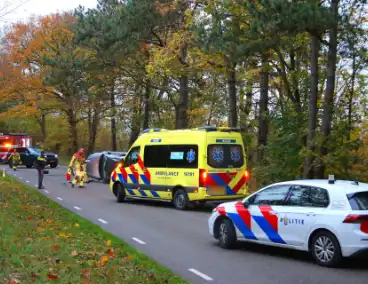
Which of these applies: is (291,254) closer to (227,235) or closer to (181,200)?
(227,235)

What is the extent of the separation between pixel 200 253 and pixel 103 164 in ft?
57.8

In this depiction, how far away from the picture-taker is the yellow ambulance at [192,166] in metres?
15.9

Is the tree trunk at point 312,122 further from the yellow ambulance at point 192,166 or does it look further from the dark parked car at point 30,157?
the dark parked car at point 30,157

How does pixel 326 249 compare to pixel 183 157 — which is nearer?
pixel 326 249

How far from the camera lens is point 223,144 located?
16.3m

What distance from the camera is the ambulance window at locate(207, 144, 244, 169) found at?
52.5 feet

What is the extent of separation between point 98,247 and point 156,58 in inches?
628

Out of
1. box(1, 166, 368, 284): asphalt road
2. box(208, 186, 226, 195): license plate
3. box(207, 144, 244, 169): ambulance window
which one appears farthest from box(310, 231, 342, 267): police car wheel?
box(207, 144, 244, 169): ambulance window

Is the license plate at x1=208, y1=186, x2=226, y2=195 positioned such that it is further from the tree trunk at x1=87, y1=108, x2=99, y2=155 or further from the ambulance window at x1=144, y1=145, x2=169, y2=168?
the tree trunk at x1=87, y1=108, x2=99, y2=155

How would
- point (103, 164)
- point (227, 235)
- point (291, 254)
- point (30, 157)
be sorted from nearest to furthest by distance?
1. point (291, 254)
2. point (227, 235)
3. point (103, 164)
4. point (30, 157)

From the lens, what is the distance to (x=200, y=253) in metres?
10.1

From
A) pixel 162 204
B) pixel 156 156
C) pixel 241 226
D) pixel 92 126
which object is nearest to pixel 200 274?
pixel 241 226

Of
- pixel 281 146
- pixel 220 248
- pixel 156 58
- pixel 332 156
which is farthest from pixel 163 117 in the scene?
pixel 220 248

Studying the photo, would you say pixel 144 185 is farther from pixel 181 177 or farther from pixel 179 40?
pixel 179 40
